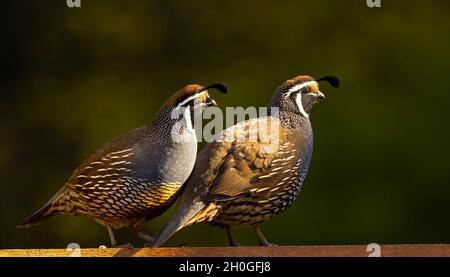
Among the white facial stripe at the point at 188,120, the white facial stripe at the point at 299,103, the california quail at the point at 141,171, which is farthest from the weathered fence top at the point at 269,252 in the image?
the white facial stripe at the point at 299,103

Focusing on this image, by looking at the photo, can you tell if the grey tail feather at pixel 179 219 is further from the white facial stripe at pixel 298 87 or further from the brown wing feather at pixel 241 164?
the white facial stripe at pixel 298 87

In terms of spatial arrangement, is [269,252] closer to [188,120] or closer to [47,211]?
[188,120]

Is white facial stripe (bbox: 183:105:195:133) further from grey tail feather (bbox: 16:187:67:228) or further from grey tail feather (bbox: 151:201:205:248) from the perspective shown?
grey tail feather (bbox: 16:187:67:228)

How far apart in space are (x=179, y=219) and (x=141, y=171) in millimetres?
380

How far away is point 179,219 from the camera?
14.2ft

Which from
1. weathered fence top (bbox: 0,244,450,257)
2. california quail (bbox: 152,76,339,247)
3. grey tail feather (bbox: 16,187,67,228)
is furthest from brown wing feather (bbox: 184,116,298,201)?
grey tail feather (bbox: 16,187,67,228)

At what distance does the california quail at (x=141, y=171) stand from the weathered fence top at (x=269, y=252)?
0.46m

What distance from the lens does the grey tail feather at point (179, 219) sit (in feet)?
13.8

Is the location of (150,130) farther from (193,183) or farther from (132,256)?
(132,256)

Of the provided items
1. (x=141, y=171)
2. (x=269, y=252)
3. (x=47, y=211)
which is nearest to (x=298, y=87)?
(x=141, y=171)

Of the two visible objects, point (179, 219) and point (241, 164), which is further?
point (241, 164)

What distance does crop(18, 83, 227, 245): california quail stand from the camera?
4.50 metres

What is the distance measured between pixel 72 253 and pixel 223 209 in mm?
891
